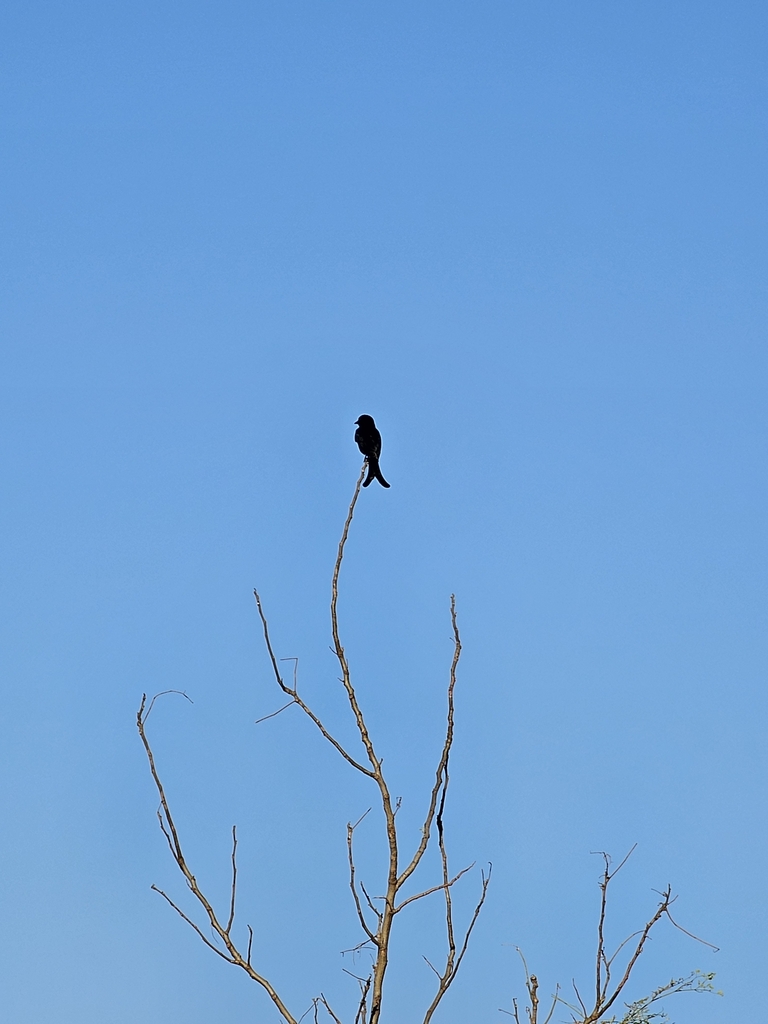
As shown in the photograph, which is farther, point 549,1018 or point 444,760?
point 549,1018

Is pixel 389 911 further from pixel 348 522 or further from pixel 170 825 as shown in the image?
pixel 348 522

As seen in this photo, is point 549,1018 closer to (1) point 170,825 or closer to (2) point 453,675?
(2) point 453,675

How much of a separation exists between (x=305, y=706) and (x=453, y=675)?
0.39 metres

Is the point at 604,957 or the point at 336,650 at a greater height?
the point at 336,650

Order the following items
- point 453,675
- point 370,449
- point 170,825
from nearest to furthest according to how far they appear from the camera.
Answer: point 170,825 < point 453,675 < point 370,449

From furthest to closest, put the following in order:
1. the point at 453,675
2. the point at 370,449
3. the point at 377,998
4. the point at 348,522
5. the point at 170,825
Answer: the point at 370,449
the point at 348,522
the point at 453,675
the point at 170,825
the point at 377,998

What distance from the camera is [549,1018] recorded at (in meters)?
3.54

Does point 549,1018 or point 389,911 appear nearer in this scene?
point 389,911

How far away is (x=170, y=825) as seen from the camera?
296cm

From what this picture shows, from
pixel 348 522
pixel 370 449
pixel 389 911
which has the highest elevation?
pixel 370 449

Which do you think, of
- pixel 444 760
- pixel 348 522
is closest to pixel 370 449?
pixel 348 522

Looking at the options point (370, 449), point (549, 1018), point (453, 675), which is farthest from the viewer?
point (370, 449)

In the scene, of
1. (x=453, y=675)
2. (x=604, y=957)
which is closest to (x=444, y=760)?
(x=453, y=675)

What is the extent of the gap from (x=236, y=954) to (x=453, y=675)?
855 millimetres
